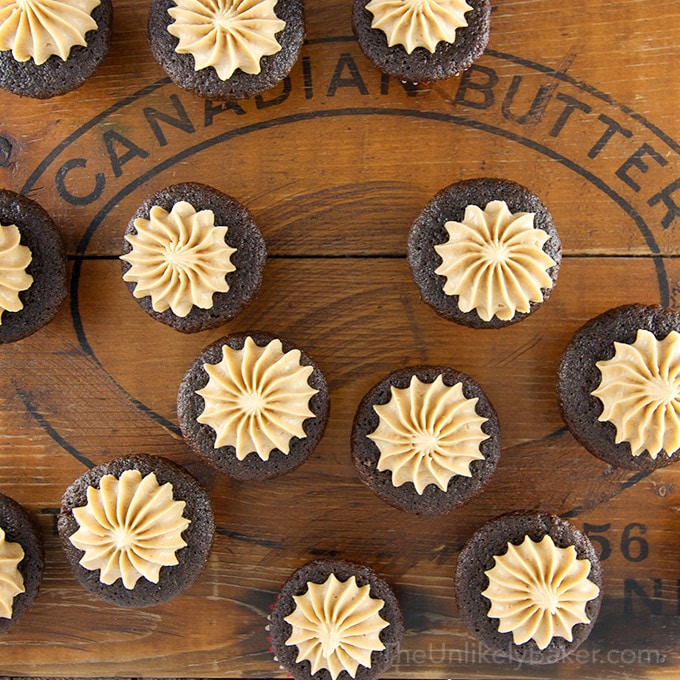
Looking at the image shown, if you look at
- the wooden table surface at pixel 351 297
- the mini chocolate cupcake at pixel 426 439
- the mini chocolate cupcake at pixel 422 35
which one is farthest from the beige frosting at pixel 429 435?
the mini chocolate cupcake at pixel 422 35

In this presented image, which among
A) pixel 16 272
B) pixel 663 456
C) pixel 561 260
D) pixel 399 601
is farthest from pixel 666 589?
pixel 16 272

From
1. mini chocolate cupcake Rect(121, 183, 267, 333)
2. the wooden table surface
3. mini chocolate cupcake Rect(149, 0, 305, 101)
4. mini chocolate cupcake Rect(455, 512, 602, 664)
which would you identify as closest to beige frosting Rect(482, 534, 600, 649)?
mini chocolate cupcake Rect(455, 512, 602, 664)

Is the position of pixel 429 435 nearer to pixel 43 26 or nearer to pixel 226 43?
pixel 226 43

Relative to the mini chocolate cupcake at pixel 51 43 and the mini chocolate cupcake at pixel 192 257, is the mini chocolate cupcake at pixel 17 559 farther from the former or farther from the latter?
the mini chocolate cupcake at pixel 51 43

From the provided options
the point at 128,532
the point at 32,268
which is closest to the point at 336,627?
the point at 128,532

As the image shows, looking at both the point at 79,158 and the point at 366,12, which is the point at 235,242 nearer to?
the point at 79,158
